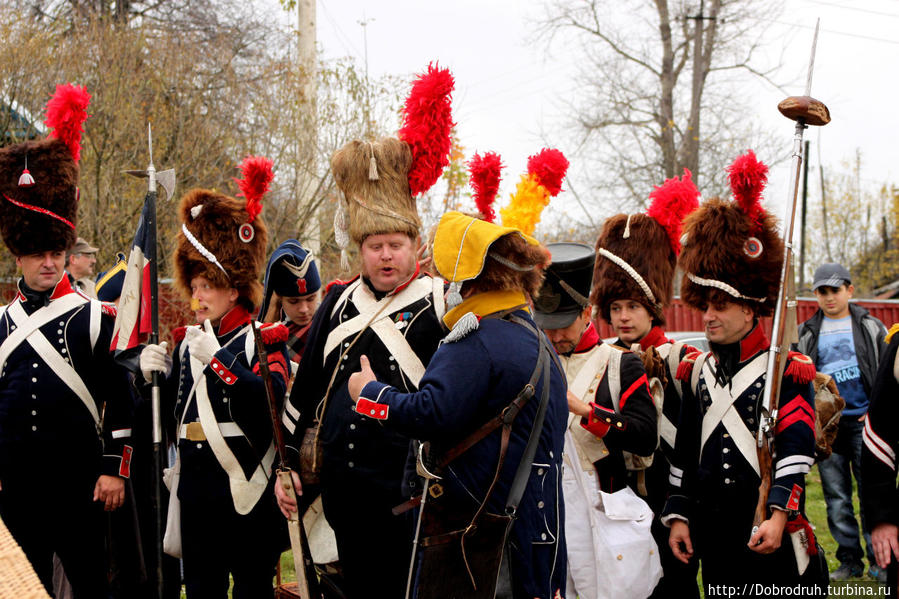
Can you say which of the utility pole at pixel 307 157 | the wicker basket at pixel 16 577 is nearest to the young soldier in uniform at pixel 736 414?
the wicker basket at pixel 16 577

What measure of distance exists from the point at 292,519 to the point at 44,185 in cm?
234

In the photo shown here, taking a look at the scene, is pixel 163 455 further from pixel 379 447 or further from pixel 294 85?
pixel 294 85

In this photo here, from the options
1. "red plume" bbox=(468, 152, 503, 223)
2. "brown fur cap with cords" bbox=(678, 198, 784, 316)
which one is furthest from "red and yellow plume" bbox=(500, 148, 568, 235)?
"brown fur cap with cords" bbox=(678, 198, 784, 316)

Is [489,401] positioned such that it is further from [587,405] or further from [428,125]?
[428,125]

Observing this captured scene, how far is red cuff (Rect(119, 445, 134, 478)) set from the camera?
4.40 meters

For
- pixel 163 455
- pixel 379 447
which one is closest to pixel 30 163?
pixel 163 455

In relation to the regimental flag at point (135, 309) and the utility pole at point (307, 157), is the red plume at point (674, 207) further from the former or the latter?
the utility pole at point (307, 157)

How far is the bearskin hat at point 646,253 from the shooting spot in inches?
184

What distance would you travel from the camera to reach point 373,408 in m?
3.00

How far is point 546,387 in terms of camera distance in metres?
3.07

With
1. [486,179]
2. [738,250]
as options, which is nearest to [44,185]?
[486,179]

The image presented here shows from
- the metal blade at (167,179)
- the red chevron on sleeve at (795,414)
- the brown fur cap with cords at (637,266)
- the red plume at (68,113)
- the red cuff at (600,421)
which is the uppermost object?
the red plume at (68,113)

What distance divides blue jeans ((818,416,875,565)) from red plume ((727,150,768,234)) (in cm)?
323

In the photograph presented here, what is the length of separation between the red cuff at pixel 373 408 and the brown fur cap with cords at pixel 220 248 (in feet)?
5.18
